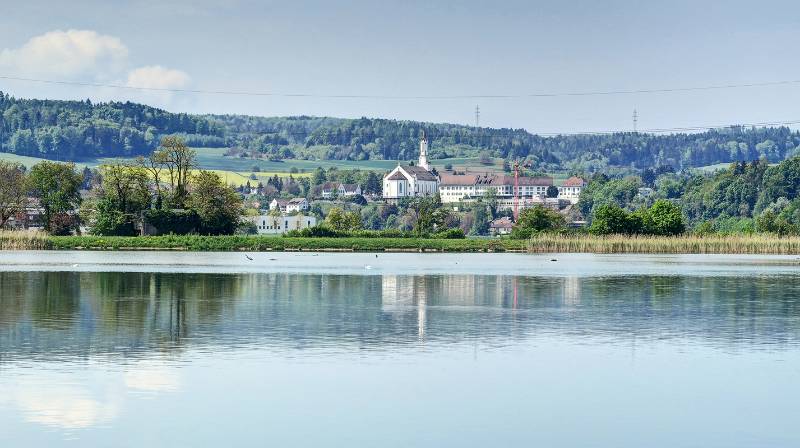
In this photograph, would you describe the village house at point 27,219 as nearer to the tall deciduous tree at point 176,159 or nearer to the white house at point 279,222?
the tall deciduous tree at point 176,159

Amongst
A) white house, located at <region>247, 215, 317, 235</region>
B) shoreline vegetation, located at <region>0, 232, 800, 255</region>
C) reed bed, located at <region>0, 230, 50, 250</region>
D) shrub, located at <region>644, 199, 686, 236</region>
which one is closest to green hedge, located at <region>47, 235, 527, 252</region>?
shoreline vegetation, located at <region>0, 232, 800, 255</region>

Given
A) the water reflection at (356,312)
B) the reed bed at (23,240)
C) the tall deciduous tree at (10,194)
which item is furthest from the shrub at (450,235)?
the water reflection at (356,312)

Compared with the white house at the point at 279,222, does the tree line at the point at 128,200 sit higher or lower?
higher

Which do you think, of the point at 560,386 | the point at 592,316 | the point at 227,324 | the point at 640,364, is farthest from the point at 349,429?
the point at 592,316

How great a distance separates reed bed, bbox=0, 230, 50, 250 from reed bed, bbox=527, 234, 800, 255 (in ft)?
128

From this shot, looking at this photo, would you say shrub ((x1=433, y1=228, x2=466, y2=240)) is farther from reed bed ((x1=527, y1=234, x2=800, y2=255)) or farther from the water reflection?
the water reflection

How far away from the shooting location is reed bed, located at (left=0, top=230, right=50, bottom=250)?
93.4 meters

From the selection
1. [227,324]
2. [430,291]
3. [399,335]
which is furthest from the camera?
[430,291]

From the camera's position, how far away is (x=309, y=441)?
16578 mm

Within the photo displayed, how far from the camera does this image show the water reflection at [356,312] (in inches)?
1070

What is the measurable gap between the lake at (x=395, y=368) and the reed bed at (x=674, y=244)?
48.6 m

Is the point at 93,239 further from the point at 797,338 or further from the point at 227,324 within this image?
the point at 797,338

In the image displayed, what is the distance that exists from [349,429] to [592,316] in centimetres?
1786

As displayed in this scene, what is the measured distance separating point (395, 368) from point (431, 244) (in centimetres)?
8191
